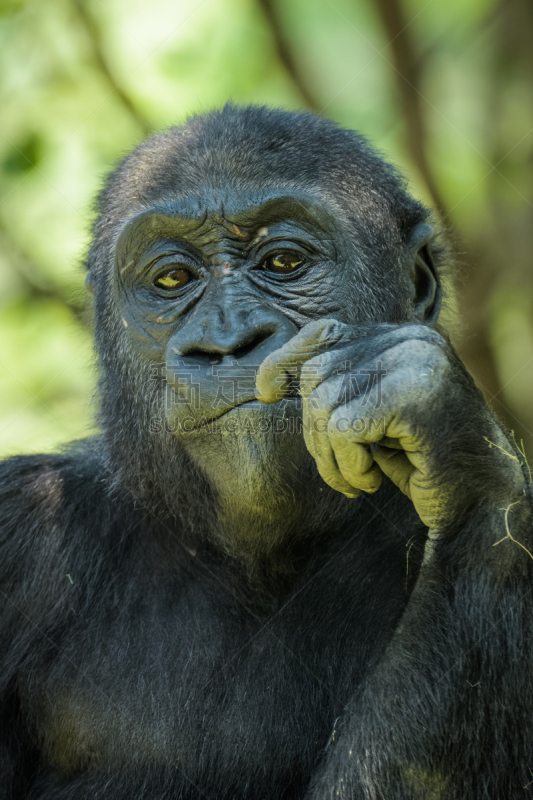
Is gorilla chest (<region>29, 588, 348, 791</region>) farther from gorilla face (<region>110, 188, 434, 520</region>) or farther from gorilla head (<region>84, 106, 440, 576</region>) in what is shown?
gorilla face (<region>110, 188, 434, 520</region>)

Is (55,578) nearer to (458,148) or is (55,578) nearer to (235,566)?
(235,566)

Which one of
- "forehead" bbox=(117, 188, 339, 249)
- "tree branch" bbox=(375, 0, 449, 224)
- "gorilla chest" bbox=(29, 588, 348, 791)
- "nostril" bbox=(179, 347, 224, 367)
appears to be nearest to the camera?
"nostril" bbox=(179, 347, 224, 367)

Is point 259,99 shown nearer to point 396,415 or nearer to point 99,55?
point 99,55

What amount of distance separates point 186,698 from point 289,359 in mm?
1543

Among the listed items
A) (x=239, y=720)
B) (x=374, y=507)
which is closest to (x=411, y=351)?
(x=374, y=507)

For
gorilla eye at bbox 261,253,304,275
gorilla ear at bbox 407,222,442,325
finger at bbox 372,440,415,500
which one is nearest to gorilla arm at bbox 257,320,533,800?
finger at bbox 372,440,415,500

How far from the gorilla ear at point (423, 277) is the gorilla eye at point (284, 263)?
68 cm

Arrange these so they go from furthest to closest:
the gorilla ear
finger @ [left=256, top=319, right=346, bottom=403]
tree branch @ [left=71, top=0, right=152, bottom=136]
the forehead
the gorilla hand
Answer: tree branch @ [left=71, top=0, right=152, bottom=136] → the gorilla ear → the forehead → finger @ [left=256, top=319, right=346, bottom=403] → the gorilla hand

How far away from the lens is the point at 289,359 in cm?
272

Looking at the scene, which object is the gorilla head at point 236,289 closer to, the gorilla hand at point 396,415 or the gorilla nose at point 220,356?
the gorilla nose at point 220,356

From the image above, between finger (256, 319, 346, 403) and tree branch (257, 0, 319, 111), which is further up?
tree branch (257, 0, 319, 111)

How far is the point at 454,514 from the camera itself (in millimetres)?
2777

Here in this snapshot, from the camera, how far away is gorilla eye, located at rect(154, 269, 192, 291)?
3605 millimetres

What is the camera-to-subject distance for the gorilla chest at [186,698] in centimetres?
328
